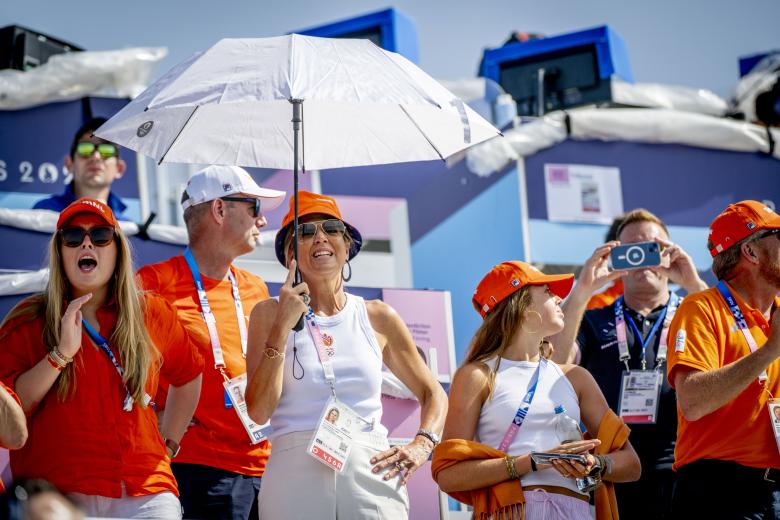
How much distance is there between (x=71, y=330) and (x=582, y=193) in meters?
4.34

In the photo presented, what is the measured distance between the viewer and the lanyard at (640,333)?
4.98 m

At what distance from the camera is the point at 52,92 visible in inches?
261

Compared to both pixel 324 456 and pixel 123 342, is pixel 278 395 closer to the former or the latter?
pixel 324 456

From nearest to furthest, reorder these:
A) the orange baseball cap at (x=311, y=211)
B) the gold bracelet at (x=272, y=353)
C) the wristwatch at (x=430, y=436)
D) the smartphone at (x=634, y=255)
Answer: the gold bracelet at (x=272, y=353) → the wristwatch at (x=430, y=436) → the orange baseball cap at (x=311, y=211) → the smartphone at (x=634, y=255)

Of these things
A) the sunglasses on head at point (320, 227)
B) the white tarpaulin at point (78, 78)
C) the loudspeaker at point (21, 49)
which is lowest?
the sunglasses on head at point (320, 227)

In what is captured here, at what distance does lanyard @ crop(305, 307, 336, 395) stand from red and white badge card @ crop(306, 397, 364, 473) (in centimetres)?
8

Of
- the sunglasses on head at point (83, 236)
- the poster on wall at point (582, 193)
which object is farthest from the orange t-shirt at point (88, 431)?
the poster on wall at point (582, 193)

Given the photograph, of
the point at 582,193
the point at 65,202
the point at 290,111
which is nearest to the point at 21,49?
the point at 65,202

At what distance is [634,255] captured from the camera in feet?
16.9

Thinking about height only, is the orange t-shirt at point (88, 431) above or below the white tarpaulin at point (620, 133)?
below

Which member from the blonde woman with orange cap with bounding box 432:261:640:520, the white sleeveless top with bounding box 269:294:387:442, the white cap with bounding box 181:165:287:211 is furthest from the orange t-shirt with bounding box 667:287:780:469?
the white cap with bounding box 181:165:287:211

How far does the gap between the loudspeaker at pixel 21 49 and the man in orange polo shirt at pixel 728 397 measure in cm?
469

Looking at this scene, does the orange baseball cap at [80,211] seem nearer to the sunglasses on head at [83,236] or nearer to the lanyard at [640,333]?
the sunglasses on head at [83,236]

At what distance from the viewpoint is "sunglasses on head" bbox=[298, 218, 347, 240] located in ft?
13.8
